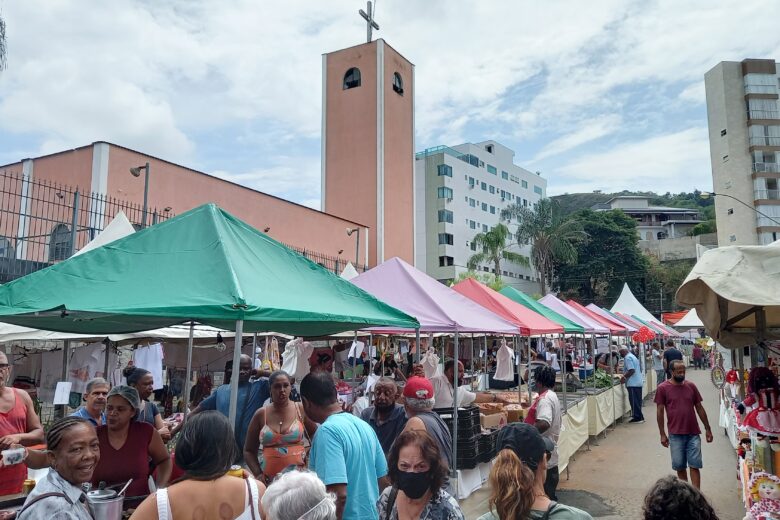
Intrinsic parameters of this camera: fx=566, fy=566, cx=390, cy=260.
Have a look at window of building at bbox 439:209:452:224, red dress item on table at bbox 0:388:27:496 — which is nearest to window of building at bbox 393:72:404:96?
window of building at bbox 439:209:452:224

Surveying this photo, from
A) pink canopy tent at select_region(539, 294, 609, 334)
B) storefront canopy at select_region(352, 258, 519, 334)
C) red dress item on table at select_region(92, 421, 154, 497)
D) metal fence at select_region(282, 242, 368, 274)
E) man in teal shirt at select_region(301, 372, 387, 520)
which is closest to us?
man in teal shirt at select_region(301, 372, 387, 520)

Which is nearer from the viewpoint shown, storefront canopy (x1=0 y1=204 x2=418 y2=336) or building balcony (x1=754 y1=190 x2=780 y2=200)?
storefront canopy (x1=0 y1=204 x2=418 y2=336)

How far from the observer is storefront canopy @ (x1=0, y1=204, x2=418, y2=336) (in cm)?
342

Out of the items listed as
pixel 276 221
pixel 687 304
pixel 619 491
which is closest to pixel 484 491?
pixel 619 491

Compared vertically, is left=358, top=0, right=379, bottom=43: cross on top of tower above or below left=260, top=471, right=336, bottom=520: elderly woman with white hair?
above

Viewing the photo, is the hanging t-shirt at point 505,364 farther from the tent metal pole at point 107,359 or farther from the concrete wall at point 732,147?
the concrete wall at point 732,147

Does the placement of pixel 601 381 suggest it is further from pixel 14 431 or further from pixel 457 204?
pixel 457 204

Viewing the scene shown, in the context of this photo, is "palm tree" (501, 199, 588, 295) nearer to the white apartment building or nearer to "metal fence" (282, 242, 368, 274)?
the white apartment building

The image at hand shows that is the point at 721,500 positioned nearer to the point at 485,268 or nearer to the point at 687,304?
the point at 687,304

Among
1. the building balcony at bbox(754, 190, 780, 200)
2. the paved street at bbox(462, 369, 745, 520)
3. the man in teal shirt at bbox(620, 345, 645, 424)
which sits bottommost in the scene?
the paved street at bbox(462, 369, 745, 520)

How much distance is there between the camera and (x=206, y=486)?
2.41m

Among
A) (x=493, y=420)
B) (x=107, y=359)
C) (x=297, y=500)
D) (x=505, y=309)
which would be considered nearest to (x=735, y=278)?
(x=297, y=500)

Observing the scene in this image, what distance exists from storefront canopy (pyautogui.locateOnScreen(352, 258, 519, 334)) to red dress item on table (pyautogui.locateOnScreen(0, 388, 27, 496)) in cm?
377

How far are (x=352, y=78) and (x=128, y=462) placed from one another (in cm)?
3226
